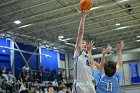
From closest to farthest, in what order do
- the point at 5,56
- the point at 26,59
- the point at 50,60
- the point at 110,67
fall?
the point at 110,67 → the point at 5,56 → the point at 26,59 → the point at 50,60

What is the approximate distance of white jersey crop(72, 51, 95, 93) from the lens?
3.18 m

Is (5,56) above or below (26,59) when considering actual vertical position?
above

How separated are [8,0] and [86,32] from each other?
8739 mm

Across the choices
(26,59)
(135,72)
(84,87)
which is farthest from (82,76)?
(135,72)

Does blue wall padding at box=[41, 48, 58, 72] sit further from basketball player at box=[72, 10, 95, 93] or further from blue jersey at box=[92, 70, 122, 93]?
basketball player at box=[72, 10, 95, 93]

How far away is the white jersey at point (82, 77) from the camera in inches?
125

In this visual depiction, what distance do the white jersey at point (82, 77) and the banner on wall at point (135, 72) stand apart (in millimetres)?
22151

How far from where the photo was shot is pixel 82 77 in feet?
10.5

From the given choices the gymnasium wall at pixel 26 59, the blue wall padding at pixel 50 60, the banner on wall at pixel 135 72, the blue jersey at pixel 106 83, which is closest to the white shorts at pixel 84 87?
the blue jersey at pixel 106 83

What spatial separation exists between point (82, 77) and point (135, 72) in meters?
22.6

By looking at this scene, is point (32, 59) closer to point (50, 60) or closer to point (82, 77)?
point (50, 60)

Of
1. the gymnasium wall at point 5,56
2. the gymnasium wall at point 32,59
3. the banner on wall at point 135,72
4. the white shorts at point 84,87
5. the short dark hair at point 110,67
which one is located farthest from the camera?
the banner on wall at point 135,72

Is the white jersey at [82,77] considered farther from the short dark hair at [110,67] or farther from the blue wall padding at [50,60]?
the blue wall padding at [50,60]

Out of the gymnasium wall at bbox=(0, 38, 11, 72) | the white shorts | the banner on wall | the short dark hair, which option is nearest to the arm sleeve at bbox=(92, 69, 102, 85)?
the short dark hair
